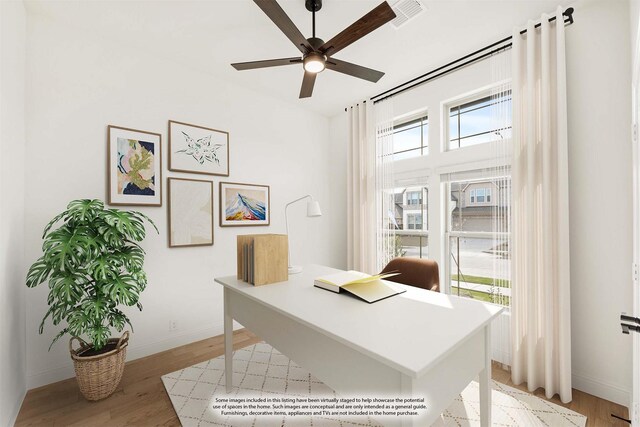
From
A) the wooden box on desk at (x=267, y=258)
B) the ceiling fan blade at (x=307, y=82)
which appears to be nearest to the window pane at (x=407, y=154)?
the ceiling fan blade at (x=307, y=82)

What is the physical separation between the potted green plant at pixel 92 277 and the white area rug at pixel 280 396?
47 centimetres

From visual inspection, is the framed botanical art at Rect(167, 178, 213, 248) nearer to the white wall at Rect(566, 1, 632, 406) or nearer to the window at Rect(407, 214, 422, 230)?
the window at Rect(407, 214, 422, 230)

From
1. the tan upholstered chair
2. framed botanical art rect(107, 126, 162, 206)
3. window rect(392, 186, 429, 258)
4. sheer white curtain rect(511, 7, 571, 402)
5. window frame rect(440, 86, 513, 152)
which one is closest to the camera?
sheer white curtain rect(511, 7, 571, 402)

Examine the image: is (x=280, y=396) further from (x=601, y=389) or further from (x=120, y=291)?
(x=601, y=389)

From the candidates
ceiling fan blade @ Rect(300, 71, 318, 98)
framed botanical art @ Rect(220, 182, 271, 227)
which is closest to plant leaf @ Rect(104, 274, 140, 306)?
framed botanical art @ Rect(220, 182, 271, 227)

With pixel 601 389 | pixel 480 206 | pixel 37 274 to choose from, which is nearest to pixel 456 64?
pixel 480 206

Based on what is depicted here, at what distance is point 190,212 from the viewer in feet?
9.06

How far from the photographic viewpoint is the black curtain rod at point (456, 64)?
6.68ft

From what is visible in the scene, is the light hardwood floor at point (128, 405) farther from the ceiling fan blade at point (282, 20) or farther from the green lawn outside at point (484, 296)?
the ceiling fan blade at point (282, 20)

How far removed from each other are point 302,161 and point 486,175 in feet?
7.28

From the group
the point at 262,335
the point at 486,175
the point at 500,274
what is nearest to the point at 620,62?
the point at 486,175

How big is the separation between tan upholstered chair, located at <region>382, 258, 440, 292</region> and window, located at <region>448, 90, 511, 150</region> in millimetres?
1236

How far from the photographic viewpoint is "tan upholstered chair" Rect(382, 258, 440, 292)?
7.29ft

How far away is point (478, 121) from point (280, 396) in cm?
294
